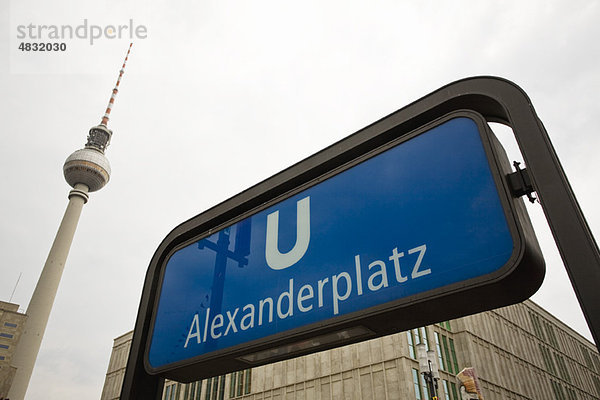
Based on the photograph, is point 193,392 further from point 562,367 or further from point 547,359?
point 562,367

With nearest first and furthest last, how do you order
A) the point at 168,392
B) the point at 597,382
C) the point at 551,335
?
the point at 168,392, the point at 551,335, the point at 597,382

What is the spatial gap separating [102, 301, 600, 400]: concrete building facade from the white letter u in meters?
23.0

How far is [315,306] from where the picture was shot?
1953 mm

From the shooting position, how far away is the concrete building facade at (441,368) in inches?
1156

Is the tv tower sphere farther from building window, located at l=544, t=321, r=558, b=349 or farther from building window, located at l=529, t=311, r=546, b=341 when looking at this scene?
building window, located at l=544, t=321, r=558, b=349

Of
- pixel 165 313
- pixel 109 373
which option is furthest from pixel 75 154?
pixel 165 313

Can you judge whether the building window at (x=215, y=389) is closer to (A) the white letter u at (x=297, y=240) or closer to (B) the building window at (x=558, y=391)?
(B) the building window at (x=558, y=391)

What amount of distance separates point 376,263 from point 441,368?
33.8 m

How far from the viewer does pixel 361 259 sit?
188cm

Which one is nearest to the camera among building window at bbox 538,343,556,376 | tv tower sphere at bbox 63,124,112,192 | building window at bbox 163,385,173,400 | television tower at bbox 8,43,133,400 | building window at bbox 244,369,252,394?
building window at bbox 244,369,252,394

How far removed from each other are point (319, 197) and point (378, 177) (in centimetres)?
39

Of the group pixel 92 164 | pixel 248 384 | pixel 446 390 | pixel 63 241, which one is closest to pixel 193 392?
pixel 248 384

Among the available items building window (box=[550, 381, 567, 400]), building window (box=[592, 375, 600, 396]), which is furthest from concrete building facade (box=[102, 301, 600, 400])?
building window (box=[592, 375, 600, 396])

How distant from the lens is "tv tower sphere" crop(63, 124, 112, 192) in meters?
68.6
